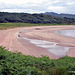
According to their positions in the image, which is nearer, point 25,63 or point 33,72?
point 33,72

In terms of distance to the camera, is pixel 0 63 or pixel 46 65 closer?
pixel 0 63

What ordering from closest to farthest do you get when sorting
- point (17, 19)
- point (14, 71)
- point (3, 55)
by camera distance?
1. point (14, 71)
2. point (3, 55)
3. point (17, 19)

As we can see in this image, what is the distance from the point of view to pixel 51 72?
5023mm

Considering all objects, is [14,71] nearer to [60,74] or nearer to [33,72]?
[33,72]

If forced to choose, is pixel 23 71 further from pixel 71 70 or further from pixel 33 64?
pixel 71 70

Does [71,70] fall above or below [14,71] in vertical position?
below

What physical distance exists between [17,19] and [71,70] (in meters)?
53.7

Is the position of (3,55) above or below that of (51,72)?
above

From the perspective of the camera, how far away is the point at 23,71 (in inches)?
181

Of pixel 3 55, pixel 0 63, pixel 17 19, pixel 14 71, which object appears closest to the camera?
pixel 14 71

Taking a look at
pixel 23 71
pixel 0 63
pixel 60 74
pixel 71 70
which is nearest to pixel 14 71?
pixel 23 71

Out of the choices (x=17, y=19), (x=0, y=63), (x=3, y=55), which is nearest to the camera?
(x=0, y=63)

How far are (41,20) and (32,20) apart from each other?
164 inches

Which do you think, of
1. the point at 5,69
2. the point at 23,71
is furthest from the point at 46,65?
the point at 5,69
